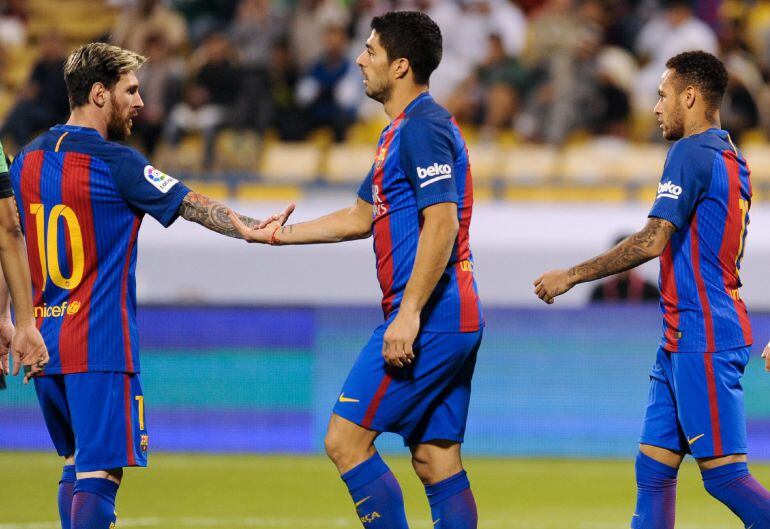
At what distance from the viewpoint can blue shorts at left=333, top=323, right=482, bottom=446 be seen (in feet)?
16.7

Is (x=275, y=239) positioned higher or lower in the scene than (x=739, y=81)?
lower

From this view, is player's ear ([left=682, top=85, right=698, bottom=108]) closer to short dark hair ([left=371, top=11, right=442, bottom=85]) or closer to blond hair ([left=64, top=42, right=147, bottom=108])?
short dark hair ([left=371, top=11, right=442, bottom=85])

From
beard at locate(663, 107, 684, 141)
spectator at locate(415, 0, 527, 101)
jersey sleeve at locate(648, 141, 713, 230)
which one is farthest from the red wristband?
spectator at locate(415, 0, 527, 101)

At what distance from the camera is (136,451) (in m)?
5.03

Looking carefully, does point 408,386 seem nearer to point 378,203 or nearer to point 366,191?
point 378,203

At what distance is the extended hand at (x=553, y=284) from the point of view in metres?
5.38

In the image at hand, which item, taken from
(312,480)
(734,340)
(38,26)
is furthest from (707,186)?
(38,26)

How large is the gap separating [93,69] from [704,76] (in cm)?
238

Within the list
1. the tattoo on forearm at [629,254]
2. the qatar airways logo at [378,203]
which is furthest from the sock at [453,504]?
the qatar airways logo at [378,203]

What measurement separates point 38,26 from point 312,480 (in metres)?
9.22

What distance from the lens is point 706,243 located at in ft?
17.5

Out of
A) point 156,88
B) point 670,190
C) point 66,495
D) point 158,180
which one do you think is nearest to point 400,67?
point 158,180

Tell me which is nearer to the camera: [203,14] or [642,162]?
[642,162]

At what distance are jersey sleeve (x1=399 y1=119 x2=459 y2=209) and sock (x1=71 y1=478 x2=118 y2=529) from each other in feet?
5.10
